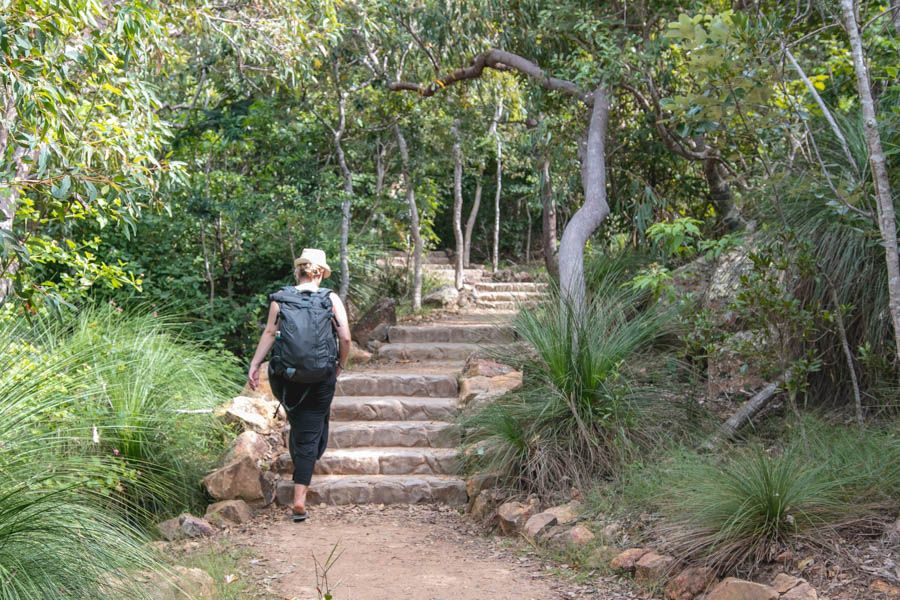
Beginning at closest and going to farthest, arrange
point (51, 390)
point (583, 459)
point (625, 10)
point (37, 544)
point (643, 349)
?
point (37, 544) < point (51, 390) < point (583, 459) < point (643, 349) < point (625, 10)

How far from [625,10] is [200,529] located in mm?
5393

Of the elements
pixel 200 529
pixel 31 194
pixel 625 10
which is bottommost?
pixel 200 529

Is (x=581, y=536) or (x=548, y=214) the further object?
(x=548, y=214)

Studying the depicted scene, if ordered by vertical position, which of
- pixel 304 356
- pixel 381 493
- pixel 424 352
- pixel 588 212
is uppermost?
pixel 588 212

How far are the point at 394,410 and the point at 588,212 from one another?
231cm

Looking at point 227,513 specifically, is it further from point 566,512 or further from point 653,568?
point 653,568

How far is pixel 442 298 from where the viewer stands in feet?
45.3

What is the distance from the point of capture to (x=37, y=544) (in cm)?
315

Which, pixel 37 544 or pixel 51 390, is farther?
pixel 51 390

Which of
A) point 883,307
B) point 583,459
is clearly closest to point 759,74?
point 883,307

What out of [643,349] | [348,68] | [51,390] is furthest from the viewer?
[348,68]

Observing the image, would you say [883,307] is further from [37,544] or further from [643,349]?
[37,544]

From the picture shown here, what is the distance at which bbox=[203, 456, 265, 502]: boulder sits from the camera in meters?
5.86

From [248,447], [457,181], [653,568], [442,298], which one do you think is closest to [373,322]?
[442,298]
